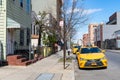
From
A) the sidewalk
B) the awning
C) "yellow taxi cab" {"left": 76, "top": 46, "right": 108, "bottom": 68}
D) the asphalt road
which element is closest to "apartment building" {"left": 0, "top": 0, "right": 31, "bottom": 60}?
the awning

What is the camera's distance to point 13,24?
21.8m

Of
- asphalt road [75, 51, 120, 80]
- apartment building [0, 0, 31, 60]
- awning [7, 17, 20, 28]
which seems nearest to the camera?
asphalt road [75, 51, 120, 80]

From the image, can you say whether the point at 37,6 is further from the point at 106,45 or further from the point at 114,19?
the point at 114,19

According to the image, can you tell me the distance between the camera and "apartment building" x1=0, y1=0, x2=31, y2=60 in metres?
21.3

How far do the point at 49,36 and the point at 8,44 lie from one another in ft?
90.0

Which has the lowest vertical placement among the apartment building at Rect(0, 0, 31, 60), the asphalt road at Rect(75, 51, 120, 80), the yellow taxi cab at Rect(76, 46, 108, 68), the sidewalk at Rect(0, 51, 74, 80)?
the asphalt road at Rect(75, 51, 120, 80)

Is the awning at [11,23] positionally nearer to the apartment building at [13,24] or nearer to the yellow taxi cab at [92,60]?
the apartment building at [13,24]

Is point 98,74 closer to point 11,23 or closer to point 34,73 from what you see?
point 34,73

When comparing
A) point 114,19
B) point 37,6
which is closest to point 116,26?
point 114,19

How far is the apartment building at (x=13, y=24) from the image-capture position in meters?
21.3

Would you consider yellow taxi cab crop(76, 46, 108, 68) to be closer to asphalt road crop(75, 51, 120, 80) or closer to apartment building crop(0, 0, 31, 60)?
asphalt road crop(75, 51, 120, 80)

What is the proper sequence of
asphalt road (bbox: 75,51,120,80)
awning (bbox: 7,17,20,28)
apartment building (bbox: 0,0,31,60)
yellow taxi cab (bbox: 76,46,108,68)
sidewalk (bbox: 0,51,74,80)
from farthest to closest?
awning (bbox: 7,17,20,28)
apartment building (bbox: 0,0,31,60)
yellow taxi cab (bbox: 76,46,108,68)
asphalt road (bbox: 75,51,120,80)
sidewalk (bbox: 0,51,74,80)

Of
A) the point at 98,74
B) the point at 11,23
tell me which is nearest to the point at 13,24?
the point at 11,23

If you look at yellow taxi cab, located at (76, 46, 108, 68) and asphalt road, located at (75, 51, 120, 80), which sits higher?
yellow taxi cab, located at (76, 46, 108, 68)
